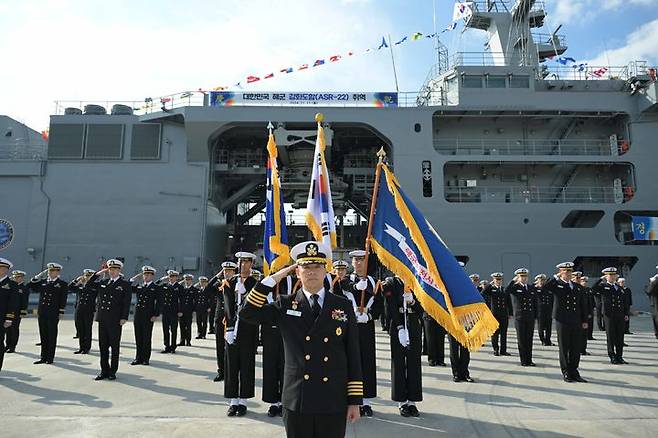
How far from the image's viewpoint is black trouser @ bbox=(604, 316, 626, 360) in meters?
7.27

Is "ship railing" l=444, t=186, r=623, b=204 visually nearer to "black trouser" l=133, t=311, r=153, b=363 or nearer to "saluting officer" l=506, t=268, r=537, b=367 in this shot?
"saluting officer" l=506, t=268, r=537, b=367

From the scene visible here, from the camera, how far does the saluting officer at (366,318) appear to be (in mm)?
4366

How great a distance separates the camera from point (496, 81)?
655 inches

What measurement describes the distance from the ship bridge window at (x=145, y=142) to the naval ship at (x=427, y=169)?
4cm

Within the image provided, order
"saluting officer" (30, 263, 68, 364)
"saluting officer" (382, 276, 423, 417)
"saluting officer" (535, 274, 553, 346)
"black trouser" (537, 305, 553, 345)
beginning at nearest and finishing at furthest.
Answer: "saluting officer" (382, 276, 423, 417)
"saluting officer" (30, 263, 68, 364)
"saluting officer" (535, 274, 553, 346)
"black trouser" (537, 305, 553, 345)

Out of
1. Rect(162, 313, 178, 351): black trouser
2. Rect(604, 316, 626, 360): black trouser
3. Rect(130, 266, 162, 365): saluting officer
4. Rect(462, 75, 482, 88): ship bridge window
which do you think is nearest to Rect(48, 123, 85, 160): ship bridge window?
Rect(162, 313, 178, 351): black trouser

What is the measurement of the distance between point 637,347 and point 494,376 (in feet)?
15.8

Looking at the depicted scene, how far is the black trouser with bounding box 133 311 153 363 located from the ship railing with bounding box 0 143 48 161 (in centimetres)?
1315

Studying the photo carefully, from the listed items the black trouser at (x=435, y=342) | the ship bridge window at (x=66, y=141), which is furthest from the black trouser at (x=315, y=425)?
the ship bridge window at (x=66, y=141)

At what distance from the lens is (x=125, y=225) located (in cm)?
1598

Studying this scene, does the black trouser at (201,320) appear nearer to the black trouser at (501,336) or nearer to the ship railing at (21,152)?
the black trouser at (501,336)

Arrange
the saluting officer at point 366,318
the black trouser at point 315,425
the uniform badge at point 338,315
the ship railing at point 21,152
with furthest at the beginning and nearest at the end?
the ship railing at point 21,152
the saluting officer at point 366,318
the uniform badge at point 338,315
the black trouser at point 315,425

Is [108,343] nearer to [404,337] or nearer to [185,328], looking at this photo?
[185,328]

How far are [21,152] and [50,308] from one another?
14095mm
